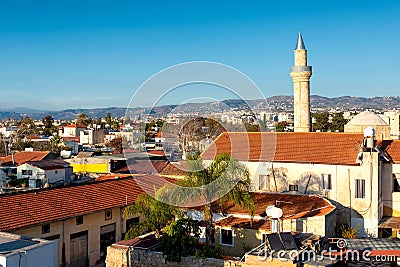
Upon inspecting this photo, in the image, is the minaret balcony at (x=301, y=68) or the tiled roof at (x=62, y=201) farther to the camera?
the minaret balcony at (x=301, y=68)

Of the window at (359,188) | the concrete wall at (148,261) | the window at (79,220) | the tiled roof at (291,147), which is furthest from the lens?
the tiled roof at (291,147)

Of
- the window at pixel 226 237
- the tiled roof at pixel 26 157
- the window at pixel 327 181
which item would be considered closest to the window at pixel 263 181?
the window at pixel 327 181

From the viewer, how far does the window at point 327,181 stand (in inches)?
999

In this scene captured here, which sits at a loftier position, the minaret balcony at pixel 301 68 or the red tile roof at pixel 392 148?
the minaret balcony at pixel 301 68

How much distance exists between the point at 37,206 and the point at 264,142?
14274 mm

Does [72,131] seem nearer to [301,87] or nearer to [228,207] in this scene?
[301,87]

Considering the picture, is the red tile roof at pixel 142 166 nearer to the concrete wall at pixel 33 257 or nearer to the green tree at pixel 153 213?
the green tree at pixel 153 213

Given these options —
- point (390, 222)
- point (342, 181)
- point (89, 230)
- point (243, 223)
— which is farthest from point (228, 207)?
point (390, 222)

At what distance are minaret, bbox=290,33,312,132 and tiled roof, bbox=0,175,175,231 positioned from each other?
18644 millimetres

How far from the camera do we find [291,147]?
27938 mm

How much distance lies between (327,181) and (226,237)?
25.2ft

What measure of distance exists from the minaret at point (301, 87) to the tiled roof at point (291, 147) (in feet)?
35.0

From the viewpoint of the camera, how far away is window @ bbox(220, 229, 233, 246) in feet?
66.5

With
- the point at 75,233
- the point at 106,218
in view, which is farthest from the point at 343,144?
the point at 75,233
